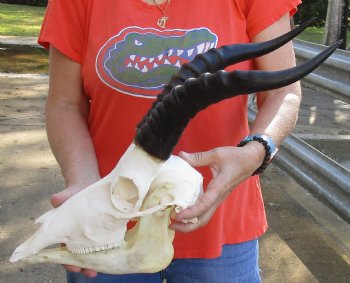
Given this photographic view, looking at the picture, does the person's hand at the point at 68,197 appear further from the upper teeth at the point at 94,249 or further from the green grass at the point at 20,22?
the green grass at the point at 20,22

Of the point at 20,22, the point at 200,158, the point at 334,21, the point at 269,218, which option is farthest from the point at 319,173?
the point at 20,22

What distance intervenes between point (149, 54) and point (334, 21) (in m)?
7.89

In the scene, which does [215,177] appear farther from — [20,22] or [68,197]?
[20,22]

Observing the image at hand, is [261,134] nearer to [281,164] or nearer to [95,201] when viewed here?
[95,201]

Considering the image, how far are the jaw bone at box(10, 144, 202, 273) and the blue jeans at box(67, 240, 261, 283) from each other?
0.23 meters

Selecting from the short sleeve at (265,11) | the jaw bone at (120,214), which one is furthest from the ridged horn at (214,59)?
the short sleeve at (265,11)

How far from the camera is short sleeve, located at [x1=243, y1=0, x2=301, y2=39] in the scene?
1.85 meters

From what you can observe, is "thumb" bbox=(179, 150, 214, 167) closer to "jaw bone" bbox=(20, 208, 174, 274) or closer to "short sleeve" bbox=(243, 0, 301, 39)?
"jaw bone" bbox=(20, 208, 174, 274)

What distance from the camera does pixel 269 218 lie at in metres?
4.57

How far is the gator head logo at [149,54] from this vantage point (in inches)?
72.6

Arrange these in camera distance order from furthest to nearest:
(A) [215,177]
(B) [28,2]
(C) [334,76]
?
(B) [28,2] → (C) [334,76] → (A) [215,177]

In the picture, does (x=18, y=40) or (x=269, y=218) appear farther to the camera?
(x=18, y=40)

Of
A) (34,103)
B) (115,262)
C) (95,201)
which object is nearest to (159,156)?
(95,201)

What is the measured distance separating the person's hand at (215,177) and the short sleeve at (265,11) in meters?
0.43
